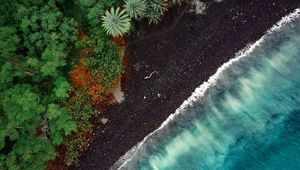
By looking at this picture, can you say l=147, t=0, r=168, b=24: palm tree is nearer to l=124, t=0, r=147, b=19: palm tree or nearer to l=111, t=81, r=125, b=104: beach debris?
l=124, t=0, r=147, b=19: palm tree

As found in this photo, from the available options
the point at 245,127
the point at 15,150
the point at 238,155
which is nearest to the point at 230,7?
the point at 245,127

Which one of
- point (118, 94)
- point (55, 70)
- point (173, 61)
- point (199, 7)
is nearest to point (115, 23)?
point (55, 70)

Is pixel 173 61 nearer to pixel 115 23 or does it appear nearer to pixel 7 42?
pixel 115 23

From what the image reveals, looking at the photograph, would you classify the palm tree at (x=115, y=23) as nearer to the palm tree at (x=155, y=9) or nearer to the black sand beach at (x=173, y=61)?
the palm tree at (x=155, y=9)

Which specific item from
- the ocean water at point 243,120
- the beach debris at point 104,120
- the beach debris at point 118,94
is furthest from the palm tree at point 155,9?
the beach debris at point 104,120

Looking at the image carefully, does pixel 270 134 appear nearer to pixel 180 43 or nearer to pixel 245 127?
pixel 245 127
